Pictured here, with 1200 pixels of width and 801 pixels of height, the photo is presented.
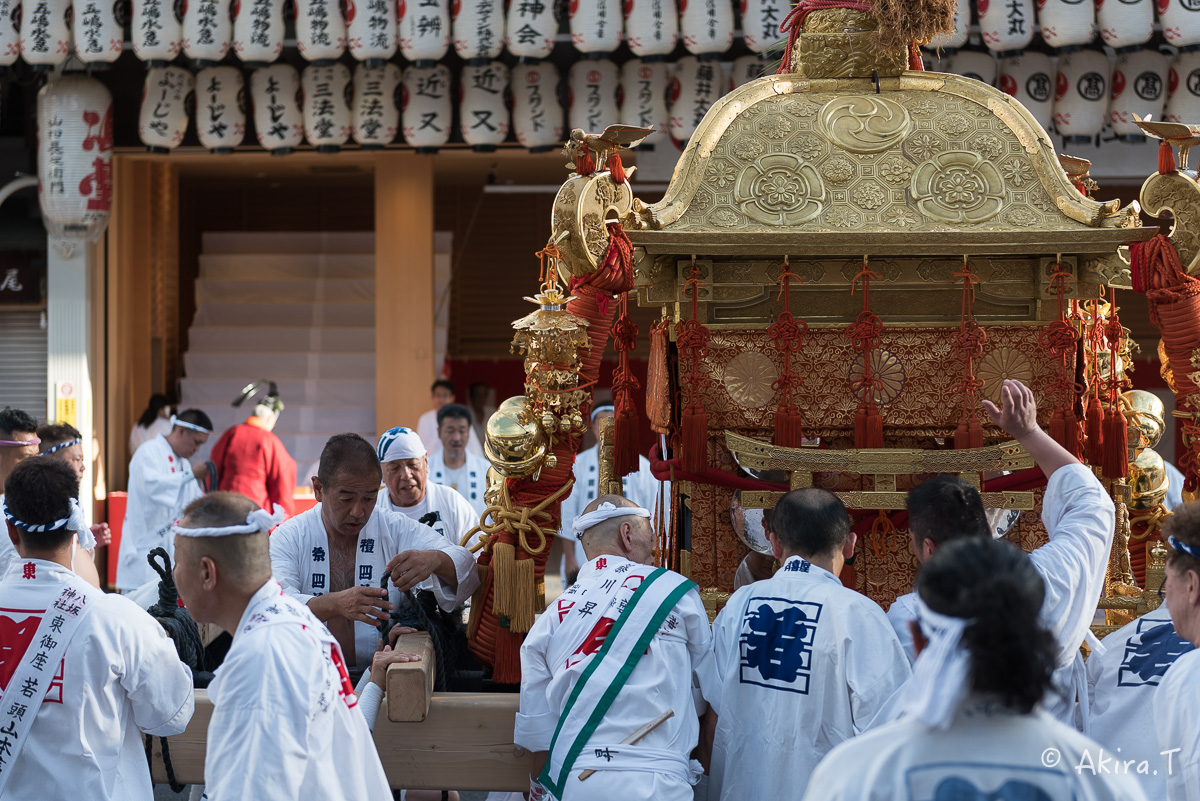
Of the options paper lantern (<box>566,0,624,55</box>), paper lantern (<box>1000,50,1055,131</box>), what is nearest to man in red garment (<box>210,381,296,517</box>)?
paper lantern (<box>566,0,624,55</box>)

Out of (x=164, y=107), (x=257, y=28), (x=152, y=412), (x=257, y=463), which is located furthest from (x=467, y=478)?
(x=164, y=107)

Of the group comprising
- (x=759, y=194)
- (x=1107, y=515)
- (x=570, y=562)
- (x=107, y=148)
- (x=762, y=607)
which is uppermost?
(x=107, y=148)

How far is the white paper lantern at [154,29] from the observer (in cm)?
797

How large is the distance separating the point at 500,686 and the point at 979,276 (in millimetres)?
2076

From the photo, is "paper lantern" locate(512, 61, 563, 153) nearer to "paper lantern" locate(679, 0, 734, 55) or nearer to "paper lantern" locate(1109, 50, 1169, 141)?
"paper lantern" locate(679, 0, 734, 55)

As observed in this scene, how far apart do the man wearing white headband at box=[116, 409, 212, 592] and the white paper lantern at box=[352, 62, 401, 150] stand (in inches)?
106

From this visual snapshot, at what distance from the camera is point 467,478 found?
268 inches

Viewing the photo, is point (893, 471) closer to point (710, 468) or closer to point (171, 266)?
point (710, 468)

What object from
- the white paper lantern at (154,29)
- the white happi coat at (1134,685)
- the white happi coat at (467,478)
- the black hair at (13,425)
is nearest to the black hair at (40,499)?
the black hair at (13,425)

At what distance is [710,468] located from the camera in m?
3.65

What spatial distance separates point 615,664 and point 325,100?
267 inches

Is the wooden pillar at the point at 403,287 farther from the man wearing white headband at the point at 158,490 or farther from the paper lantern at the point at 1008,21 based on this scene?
the paper lantern at the point at 1008,21

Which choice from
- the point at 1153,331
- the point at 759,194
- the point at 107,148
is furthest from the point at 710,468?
the point at 1153,331

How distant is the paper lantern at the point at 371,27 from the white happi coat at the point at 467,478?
3.13m
